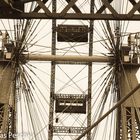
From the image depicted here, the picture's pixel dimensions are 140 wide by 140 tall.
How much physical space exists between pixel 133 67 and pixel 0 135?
4.98 metres

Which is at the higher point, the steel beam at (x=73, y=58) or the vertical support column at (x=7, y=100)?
the steel beam at (x=73, y=58)

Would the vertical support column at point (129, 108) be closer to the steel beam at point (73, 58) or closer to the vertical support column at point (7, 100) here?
the steel beam at point (73, 58)

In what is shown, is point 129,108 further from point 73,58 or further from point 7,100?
point 7,100

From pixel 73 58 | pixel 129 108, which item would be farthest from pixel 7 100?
pixel 129 108

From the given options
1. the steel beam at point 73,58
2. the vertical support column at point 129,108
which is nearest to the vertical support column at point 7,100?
the steel beam at point 73,58

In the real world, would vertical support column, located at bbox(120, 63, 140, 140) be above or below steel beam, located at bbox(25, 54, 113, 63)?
below

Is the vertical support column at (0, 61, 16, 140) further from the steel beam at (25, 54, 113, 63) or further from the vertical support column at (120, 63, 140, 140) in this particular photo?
the vertical support column at (120, 63, 140, 140)

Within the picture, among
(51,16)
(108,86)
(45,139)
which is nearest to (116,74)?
(108,86)

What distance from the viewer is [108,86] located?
19.4 meters

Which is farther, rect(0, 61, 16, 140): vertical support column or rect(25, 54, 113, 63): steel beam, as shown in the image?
rect(25, 54, 113, 63): steel beam

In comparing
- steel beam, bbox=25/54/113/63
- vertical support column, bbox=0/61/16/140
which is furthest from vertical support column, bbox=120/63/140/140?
vertical support column, bbox=0/61/16/140

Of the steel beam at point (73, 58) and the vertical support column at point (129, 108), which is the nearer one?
the vertical support column at point (129, 108)

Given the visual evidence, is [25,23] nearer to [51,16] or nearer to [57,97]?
[57,97]

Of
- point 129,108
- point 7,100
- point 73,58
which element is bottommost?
point 129,108
